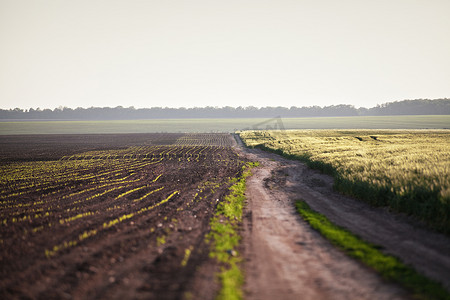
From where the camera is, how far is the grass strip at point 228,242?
6219mm

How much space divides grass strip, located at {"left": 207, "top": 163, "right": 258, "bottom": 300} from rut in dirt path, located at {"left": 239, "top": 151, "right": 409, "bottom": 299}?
303 mm

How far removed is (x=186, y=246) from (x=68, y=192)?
11641 mm

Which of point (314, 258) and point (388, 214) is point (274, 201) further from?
point (314, 258)

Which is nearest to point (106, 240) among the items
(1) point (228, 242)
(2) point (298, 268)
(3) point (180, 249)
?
(3) point (180, 249)

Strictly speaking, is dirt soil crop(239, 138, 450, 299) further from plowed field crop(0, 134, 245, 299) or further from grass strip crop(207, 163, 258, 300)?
plowed field crop(0, 134, 245, 299)

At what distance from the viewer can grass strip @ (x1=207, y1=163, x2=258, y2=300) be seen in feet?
20.4

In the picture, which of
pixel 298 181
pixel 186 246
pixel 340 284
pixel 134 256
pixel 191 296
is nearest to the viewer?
pixel 191 296

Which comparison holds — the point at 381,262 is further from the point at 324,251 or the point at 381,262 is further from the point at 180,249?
the point at 180,249

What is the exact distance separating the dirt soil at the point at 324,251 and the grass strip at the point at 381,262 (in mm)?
279

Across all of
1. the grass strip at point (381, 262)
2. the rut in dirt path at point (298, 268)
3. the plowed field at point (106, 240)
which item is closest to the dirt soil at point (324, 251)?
the rut in dirt path at point (298, 268)

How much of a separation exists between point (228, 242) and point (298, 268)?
2.61 metres

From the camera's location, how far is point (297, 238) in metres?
9.70

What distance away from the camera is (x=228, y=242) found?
357 inches

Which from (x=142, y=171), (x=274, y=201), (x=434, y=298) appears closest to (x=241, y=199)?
(x=274, y=201)
